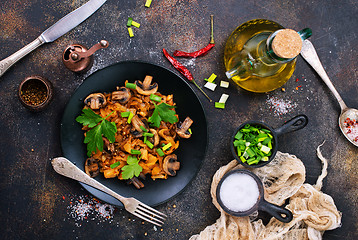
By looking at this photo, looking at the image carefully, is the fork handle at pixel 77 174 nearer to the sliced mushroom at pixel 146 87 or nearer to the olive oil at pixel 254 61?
the sliced mushroom at pixel 146 87

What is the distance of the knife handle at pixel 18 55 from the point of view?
104 inches

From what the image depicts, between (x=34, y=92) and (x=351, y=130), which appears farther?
(x=351, y=130)

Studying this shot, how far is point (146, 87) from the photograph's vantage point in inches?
102

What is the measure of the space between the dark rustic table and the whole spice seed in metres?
0.16

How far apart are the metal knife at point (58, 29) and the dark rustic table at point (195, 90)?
0.05 meters

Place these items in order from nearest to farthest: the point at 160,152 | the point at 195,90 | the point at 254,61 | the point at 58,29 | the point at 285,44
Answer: the point at 285,44
the point at 254,61
the point at 160,152
the point at 58,29
the point at 195,90

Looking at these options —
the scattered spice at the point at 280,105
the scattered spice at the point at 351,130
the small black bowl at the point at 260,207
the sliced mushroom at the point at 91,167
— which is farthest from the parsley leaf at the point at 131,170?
the scattered spice at the point at 351,130

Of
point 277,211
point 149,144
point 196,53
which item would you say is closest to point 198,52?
point 196,53

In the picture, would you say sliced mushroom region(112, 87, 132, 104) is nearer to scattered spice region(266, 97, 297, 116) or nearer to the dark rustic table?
the dark rustic table

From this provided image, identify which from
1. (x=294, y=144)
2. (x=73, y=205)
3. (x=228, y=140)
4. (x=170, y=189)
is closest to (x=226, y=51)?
(x=228, y=140)

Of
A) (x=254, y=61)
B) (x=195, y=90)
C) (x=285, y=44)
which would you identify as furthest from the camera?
(x=195, y=90)

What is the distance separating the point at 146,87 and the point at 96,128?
0.53 meters

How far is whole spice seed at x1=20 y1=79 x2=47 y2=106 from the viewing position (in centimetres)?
256

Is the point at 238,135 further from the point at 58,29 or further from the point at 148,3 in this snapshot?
the point at 58,29
